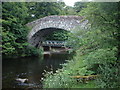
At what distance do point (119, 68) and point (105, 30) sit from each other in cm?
99

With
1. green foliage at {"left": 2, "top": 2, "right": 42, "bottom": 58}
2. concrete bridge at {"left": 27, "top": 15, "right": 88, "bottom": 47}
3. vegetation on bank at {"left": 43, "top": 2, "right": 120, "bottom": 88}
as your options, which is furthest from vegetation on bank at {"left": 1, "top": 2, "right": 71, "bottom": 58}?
vegetation on bank at {"left": 43, "top": 2, "right": 120, "bottom": 88}

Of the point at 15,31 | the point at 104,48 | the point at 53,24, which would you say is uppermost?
the point at 53,24

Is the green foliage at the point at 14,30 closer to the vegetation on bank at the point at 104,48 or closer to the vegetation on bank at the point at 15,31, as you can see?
the vegetation on bank at the point at 15,31

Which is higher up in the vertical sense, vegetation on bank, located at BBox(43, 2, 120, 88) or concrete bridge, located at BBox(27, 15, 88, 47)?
concrete bridge, located at BBox(27, 15, 88, 47)

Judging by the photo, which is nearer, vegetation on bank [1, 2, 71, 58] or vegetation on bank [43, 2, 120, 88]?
vegetation on bank [43, 2, 120, 88]

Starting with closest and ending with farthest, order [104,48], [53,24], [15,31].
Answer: [104,48], [15,31], [53,24]

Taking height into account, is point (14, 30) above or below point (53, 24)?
below

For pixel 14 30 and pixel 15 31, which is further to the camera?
pixel 15 31

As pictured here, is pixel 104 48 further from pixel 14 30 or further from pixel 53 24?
pixel 14 30

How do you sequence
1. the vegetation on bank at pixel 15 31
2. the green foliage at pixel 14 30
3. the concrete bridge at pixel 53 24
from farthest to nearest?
the concrete bridge at pixel 53 24, the green foliage at pixel 14 30, the vegetation on bank at pixel 15 31

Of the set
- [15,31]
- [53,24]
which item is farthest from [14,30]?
[53,24]

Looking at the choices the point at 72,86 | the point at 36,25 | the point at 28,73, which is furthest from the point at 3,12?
the point at 72,86

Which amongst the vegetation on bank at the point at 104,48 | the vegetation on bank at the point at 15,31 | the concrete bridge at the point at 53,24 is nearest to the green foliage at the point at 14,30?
the vegetation on bank at the point at 15,31

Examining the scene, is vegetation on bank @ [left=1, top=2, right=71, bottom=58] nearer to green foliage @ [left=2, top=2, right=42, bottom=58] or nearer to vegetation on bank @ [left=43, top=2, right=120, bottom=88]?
green foliage @ [left=2, top=2, right=42, bottom=58]
